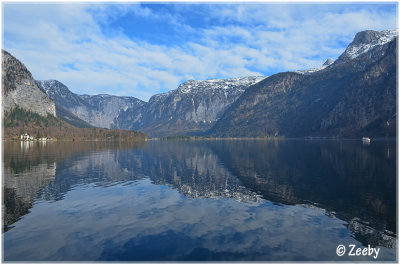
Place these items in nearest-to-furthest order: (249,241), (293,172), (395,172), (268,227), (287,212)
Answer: (249,241)
(268,227)
(287,212)
(395,172)
(293,172)

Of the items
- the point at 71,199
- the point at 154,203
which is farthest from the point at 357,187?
the point at 71,199

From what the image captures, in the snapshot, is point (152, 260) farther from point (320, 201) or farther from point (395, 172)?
point (395, 172)

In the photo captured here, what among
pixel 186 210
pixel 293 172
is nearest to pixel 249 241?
pixel 186 210

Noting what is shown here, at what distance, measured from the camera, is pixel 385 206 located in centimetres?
3438

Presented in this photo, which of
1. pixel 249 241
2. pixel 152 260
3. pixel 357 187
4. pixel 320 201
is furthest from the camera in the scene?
pixel 357 187

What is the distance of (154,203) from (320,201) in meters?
23.6

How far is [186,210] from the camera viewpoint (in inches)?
1406

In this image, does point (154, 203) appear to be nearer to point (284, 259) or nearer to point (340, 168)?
point (284, 259)

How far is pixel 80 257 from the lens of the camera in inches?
875

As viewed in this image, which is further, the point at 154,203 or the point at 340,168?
the point at 340,168

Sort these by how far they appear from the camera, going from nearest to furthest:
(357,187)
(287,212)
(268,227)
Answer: (268,227) → (287,212) → (357,187)

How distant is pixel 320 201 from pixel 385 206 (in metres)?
7.57

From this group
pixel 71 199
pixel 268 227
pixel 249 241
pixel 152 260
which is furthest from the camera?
pixel 71 199

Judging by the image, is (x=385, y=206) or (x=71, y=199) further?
(x=71, y=199)
